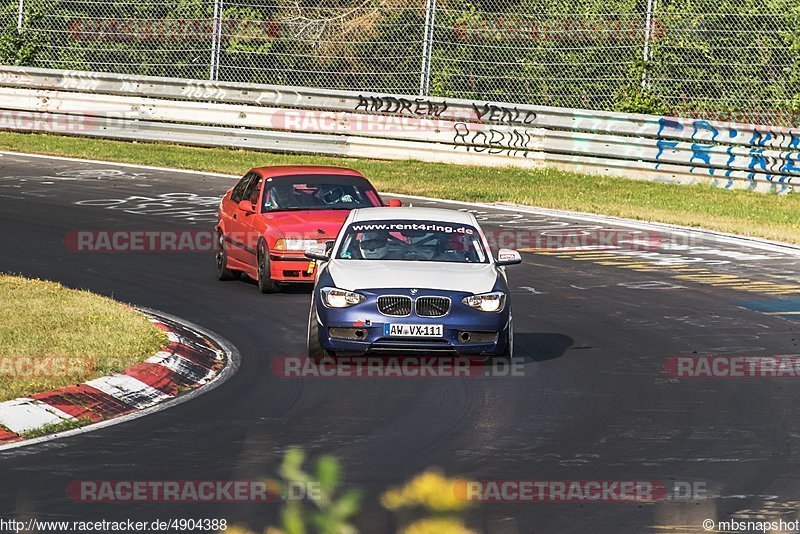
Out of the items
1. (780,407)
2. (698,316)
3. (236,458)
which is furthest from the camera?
(698,316)

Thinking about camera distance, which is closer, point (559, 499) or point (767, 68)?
point (559, 499)

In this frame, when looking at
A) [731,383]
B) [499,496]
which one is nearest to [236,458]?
[499,496]

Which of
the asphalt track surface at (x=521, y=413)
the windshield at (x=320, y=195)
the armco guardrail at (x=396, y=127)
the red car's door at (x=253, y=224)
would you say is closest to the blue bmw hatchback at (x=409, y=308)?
the asphalt track surface at (x=521, y=413)

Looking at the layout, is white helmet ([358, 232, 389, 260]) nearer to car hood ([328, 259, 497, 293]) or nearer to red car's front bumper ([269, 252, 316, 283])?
car hood ([328, 259, 497, 293])

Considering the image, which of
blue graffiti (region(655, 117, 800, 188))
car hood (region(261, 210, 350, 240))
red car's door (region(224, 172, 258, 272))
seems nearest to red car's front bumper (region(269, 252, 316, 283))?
car hood (region(261, 210, 350, 240))

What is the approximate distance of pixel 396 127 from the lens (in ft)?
95.7

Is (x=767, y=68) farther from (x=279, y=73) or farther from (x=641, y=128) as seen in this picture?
(x=279, y=73)

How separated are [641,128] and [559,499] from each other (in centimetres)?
1947

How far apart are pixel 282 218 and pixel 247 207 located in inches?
22.5

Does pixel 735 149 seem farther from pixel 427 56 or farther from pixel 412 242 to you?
pixel 412 242

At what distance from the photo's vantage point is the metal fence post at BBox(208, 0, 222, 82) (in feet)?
99.8

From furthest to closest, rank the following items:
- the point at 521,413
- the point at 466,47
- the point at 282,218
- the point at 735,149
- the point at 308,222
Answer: the point at 466,47, the point at 735,149, the point at 282,218, the point at 308,222, the point at 521,413

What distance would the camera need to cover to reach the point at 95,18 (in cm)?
3181

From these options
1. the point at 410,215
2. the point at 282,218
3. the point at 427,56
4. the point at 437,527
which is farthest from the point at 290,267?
the point at 427,56
